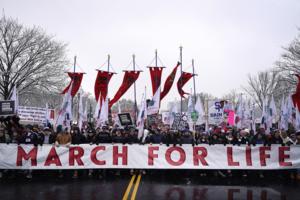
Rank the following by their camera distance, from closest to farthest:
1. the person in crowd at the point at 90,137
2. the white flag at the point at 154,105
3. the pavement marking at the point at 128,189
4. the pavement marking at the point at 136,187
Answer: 1. the pavement marking at the point at 128,189
2. the pavement marking at the point at 136,187
3. the person in crowd at the point at 90,137
4. the white flag at the point at 154,105

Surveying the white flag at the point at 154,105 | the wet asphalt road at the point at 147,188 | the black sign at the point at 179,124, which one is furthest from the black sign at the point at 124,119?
the wet asphalt road at the point at 147,188

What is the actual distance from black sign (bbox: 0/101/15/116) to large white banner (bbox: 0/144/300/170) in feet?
7.70

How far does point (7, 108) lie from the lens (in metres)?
14.6

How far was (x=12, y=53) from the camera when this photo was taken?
3481 cm

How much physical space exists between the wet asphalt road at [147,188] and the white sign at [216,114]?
34.5 ft

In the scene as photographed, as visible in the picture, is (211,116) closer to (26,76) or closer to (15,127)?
(15,127)

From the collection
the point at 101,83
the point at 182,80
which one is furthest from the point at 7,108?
the point at 182,80

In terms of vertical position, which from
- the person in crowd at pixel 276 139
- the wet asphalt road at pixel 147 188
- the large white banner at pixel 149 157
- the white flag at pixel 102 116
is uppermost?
the white flag at pixel 102 116

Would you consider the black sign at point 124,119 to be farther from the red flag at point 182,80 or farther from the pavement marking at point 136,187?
the pavement marking at point 136,187

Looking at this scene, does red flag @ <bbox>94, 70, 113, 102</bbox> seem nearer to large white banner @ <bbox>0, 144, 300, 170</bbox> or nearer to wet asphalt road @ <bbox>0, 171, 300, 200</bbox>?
large white banner @ <bbox>0, 144, 300, 170</bbox>

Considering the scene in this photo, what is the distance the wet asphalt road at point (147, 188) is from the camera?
9.34m

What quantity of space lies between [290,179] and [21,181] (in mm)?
9087

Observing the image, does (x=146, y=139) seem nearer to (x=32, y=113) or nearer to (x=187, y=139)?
(x=187, y=139)

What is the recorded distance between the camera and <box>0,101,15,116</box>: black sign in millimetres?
14594
